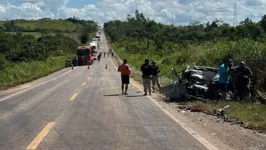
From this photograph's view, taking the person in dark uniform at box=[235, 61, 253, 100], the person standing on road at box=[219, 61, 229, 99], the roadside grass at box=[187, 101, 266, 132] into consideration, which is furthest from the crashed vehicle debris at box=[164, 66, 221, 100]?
the roadside grass at box=[187, 101, 266, 132]

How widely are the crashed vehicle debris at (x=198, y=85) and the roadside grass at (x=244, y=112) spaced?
→ 1265 mm

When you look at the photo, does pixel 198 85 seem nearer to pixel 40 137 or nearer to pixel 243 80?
pixel 243 80

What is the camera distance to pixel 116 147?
8.02 meters

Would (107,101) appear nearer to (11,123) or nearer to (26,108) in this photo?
(26,108)

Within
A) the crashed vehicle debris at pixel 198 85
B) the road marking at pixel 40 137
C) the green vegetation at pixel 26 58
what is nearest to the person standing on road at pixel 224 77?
the crashed vehicle debris at pixel 198 85

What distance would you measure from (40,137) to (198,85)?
33.6 ft

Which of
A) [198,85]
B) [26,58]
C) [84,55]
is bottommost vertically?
[26,58]

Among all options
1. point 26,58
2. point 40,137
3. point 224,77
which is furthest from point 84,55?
point 40,137

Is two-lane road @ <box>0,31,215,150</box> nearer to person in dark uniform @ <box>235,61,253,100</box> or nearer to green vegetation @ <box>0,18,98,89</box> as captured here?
person in dark uniform @ <box>235,61,253,100</box>

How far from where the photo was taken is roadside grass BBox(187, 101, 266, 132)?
37.2 ft

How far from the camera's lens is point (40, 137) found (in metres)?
8.94

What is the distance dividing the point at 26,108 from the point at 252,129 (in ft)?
26.5

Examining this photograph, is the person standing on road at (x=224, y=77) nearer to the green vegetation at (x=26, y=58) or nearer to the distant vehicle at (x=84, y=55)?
the green vegetation at (x=26, y=58)

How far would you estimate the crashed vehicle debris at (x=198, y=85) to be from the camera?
57.7ft
